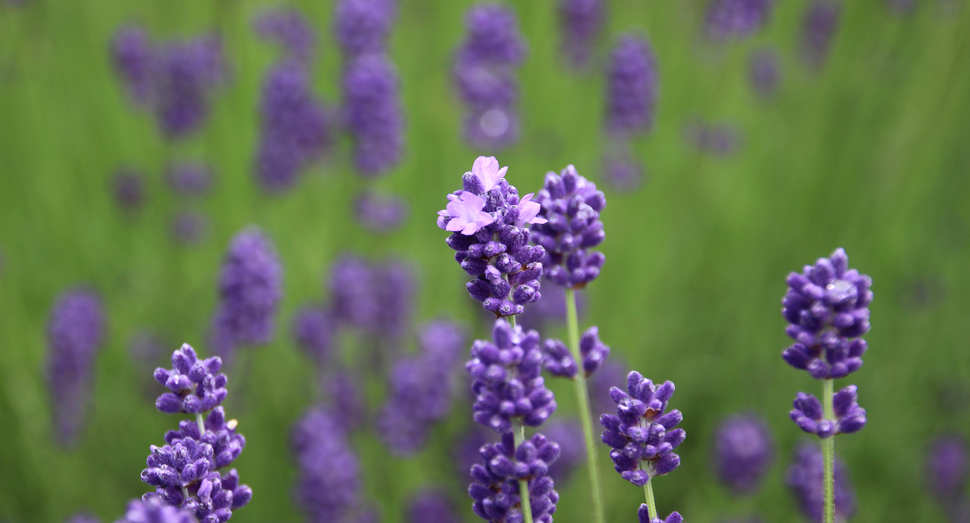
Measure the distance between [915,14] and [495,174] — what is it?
4.43m

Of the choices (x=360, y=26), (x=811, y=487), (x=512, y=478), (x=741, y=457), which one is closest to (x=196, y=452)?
(x=512, y=478)

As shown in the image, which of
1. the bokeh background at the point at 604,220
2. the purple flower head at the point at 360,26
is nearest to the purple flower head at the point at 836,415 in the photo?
the bokeh background at the point at 604,220

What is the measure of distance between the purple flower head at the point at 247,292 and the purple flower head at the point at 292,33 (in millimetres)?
2229

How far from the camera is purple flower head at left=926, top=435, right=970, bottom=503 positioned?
292 cm

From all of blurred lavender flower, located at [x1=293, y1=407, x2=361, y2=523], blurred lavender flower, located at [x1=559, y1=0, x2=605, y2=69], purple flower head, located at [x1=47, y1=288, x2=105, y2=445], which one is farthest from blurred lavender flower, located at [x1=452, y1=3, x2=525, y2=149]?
purple flower head, located at [x1=47, y1=288, x2=105, y2=445]

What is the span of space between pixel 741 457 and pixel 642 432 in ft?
5.64

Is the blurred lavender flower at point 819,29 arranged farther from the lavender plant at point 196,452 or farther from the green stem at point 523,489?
the lavender plant at point 196,452

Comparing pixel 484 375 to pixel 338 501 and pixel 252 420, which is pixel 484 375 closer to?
pixel 338 501

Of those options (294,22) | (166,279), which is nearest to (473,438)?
(166,279)

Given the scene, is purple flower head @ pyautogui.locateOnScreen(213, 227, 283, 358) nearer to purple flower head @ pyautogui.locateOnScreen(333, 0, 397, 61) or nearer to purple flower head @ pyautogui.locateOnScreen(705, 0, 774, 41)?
purple flower head @ pyautogui.locateOnScreen(333, 0, 397, 61)

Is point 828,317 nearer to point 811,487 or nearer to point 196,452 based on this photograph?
point 196,452

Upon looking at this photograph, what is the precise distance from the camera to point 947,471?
2930mm

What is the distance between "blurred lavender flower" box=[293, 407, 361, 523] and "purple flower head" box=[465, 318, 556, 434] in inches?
60.1

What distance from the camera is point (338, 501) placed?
240 cm
